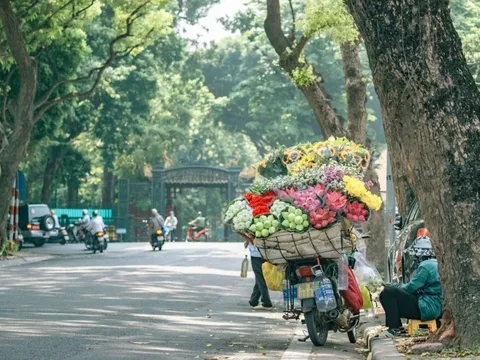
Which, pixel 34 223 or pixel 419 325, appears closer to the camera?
pixel 419 325

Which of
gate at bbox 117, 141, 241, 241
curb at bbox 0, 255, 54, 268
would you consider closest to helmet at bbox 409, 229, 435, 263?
curb at bbox 0, 255, 54, 268

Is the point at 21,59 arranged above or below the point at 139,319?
above

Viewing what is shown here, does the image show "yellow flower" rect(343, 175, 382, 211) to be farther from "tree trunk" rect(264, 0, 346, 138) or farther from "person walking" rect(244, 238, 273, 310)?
"tree trunk" rect(264, 0, 346, 138)

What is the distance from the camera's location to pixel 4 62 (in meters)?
38.0

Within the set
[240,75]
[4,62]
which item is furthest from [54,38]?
[240,75]

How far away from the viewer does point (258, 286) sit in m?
19.3

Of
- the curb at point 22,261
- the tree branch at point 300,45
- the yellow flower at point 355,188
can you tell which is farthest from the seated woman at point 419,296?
the curb at point 22,261

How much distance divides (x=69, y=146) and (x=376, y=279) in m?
42.9

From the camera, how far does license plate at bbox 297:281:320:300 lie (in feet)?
44.4

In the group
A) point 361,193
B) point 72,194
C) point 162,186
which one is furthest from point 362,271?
point 72,194

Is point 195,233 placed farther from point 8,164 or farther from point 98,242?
point 8,164

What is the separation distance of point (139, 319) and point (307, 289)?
3.31 metres

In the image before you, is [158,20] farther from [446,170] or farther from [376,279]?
[446,170]

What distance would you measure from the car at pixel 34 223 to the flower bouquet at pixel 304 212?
111ft
